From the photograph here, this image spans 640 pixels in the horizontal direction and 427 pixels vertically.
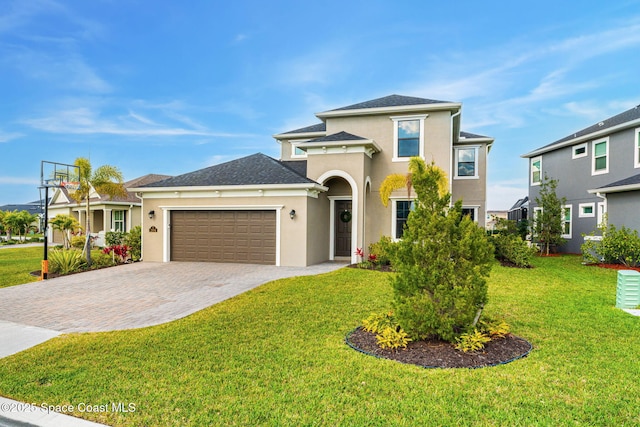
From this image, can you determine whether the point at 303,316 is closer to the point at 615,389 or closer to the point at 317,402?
the point at 317,402

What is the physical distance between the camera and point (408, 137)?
1447 cm

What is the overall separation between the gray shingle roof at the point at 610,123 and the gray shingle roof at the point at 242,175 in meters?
14.4

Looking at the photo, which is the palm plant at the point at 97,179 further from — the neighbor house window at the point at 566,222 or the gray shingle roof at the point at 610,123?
the gray shingle roof at the point at 610,123

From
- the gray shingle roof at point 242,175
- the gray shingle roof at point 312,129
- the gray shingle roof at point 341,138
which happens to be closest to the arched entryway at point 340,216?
the gray shingle roof at point 341,138

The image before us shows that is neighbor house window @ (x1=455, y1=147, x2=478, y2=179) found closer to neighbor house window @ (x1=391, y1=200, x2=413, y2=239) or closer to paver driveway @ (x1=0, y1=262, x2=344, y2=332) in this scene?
neighbor house window @ (x1=391, y1=200, x2=413, y2=239)

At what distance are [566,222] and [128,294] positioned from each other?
2061 cm

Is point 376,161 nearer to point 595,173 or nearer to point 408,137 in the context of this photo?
point 408,137

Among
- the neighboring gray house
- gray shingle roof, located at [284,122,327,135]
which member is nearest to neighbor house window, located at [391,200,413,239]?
gray shingle roof, located at [284,122,327,135]

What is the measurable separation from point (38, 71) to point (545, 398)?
20.0m

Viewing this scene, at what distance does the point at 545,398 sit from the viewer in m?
3.38

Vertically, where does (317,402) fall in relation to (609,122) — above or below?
below

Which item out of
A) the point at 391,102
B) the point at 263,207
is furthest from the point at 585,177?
the point at 263,207

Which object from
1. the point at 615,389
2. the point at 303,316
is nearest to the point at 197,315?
the point at 303,316

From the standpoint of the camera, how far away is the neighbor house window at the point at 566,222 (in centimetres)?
1842
